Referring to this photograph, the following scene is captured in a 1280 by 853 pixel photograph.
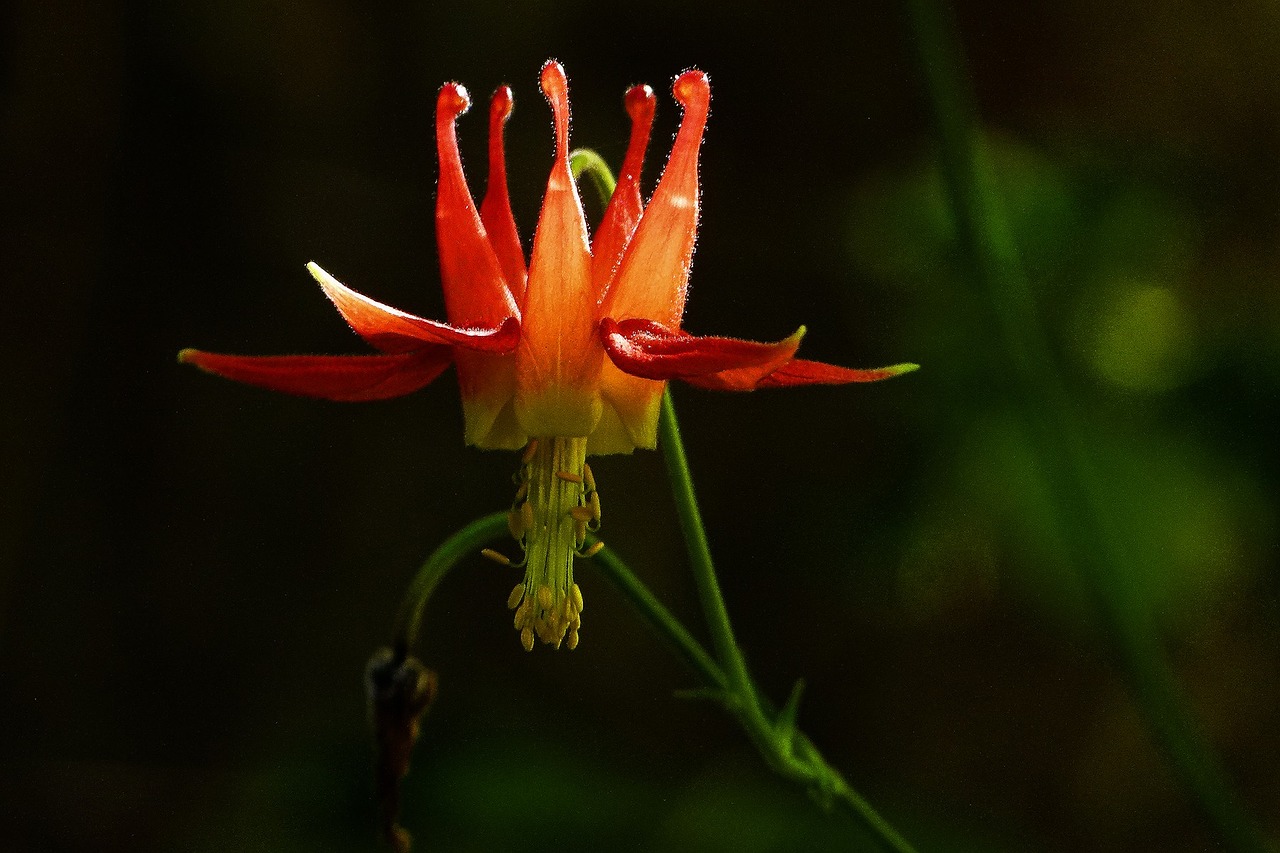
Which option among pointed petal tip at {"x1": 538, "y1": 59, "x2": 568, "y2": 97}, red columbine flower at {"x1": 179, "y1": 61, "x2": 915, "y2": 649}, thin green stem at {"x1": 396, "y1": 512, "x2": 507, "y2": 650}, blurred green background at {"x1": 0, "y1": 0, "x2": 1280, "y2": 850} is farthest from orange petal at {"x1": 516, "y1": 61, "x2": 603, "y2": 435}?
blurred green background at {"x1": 0, "y1": 0, "x2": 1280, "y2": 850}

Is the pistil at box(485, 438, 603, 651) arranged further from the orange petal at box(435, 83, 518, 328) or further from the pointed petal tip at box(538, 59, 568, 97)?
the pointed petal tip at box(538, 59, 568, 97)

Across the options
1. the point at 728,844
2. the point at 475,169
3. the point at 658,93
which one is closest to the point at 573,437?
the point at 728,844

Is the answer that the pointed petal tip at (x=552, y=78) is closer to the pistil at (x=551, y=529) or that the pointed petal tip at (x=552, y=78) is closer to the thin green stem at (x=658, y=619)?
the pistil at (x=551, y=529)

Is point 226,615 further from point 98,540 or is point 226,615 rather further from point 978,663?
point 978,663

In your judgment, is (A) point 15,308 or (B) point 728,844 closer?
(B) point 728,844

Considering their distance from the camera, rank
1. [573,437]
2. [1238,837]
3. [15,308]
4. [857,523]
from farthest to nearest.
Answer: [15,308]
[857,523]
[1238,837]
[573,437]

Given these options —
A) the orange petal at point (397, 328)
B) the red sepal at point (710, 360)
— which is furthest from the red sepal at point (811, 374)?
the orange petal at point (397, 328)
